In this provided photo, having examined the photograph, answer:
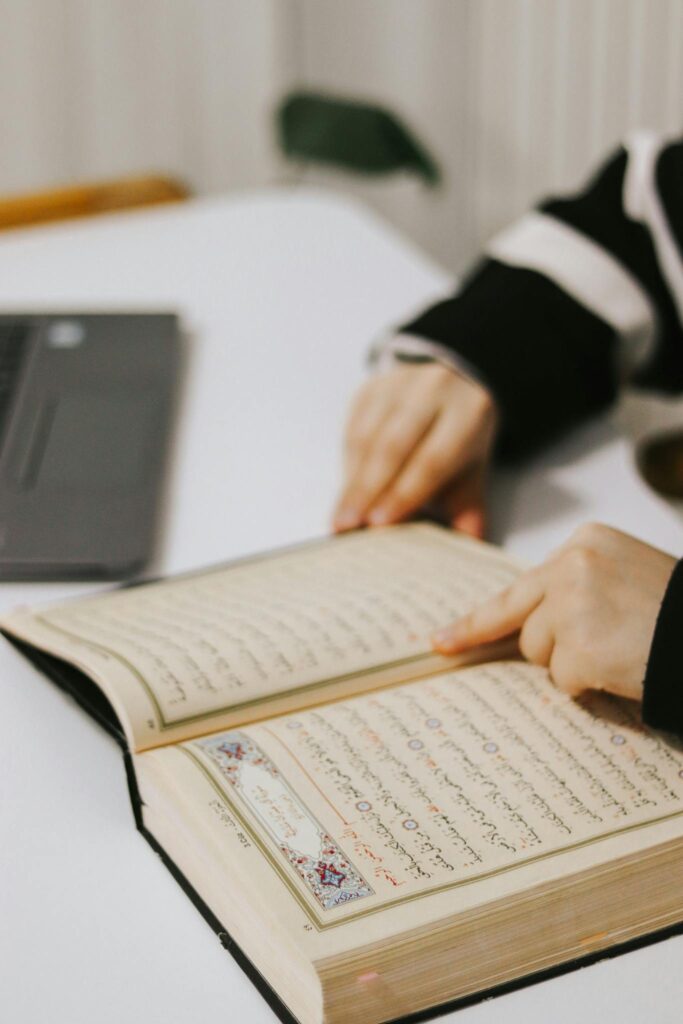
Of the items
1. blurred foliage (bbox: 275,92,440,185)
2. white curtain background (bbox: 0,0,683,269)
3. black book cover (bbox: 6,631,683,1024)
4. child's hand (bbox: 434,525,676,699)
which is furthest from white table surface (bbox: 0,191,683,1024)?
white curtain background (bbox: 0,0,683,269)

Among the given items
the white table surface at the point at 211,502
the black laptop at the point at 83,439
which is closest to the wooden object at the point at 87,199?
the white table surface at the point at 211,502

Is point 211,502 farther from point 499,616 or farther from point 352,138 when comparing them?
point 352,138

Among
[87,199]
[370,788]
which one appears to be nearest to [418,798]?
[370,788]

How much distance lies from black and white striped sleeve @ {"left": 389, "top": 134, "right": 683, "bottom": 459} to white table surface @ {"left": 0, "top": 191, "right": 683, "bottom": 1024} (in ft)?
0.14

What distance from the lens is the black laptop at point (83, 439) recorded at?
0.73 meters

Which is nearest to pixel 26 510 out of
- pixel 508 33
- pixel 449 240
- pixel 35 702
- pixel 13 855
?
pixel 35 702

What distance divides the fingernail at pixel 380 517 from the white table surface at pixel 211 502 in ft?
0.12

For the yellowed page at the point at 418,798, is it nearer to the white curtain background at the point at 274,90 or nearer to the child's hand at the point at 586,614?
the child's hand at the point at 586,614

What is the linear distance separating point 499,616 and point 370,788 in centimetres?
13

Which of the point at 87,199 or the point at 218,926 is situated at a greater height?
the point at 87,199

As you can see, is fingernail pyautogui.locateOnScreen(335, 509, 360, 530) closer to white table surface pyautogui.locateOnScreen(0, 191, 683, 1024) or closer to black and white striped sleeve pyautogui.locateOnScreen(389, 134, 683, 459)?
white table surface pyautogui.locateOnScreen(0, 191, 683, 1024)

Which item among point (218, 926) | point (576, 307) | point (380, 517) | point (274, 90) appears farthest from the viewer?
point (274, 90)

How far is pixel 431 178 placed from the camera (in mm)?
1701

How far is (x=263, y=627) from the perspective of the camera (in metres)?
0.61
